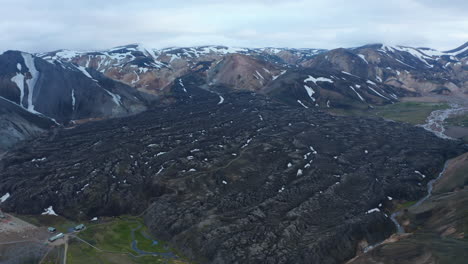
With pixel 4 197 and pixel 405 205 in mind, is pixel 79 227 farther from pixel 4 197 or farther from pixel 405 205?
pixel 405 205

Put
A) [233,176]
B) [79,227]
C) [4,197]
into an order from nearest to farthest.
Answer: [79,227] < [4,197] < [233,176]

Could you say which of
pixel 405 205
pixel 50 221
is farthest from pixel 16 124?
pixel 405 205

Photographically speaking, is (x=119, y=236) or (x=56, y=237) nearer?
(x=56, y=237)

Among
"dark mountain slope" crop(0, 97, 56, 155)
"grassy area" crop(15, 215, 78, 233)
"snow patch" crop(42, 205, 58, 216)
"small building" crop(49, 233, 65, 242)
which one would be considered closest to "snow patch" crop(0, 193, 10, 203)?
"grassy area" crop(15, 215, 78, 233)

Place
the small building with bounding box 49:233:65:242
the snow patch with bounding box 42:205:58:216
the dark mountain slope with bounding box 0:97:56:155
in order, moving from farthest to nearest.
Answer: the dark mountain slope with bounding box 0:97:56:155
the snow patch with bounding box 42:205:58:216
the small building with bounding box 49:233:65:242

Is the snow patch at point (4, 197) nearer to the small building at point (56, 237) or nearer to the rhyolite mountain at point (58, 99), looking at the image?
the small building at point (56, 237)

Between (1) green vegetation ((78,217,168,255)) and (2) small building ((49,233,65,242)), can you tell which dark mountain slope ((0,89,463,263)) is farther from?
(2) small building ((49,233,65,242))

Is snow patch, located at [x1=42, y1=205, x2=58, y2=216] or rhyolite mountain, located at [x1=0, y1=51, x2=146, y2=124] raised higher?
rhyolite mountain, located at [x1=0, y1=51, x2=146, y2=124]

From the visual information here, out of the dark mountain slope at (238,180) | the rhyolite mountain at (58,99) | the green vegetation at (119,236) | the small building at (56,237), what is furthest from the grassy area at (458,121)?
the small building at (56,237)

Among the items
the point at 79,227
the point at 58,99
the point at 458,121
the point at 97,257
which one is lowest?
the point at 97,257
